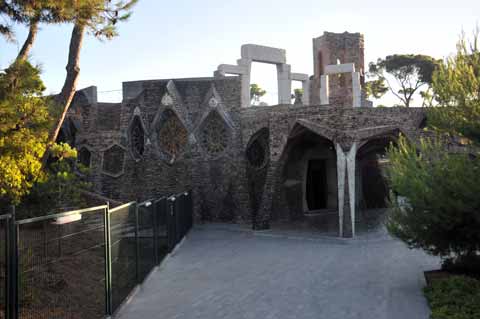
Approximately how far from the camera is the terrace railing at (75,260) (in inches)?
160

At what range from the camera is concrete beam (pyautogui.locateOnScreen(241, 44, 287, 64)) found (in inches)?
734

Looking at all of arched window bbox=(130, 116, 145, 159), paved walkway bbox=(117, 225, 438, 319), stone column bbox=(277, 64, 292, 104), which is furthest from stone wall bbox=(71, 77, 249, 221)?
paved walkway bbox=(117, 225, 438, 319)

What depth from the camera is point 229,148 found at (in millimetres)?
17125

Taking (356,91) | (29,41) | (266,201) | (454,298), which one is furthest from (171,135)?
(454,298)

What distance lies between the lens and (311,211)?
20.2 meters

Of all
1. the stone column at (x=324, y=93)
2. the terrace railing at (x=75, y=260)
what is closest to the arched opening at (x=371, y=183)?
the stone column at (x=324, y=93)

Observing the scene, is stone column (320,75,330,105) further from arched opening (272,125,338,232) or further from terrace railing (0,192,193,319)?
terrace railing (0,192,193,319)

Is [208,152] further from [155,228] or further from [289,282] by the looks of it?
[289,282]

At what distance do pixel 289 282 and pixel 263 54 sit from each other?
497 inches

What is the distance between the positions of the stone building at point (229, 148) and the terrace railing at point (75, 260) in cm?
739

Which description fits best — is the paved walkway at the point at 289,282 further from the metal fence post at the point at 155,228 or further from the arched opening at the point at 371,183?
the arched opening at the point at 371,183

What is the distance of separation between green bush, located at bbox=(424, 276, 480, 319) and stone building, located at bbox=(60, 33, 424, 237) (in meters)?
7.35

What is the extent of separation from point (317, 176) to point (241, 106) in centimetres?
571

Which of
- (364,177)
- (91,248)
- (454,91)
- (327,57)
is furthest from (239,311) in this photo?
(327,57)
